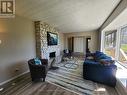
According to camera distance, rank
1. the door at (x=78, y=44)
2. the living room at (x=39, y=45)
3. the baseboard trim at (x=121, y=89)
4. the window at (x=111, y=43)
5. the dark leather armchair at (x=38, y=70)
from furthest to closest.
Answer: the door at (x=78, y=44)
the window at (x=111, y=43)
the dark leather armchair at (x=38, y=70)
the living room at (x=39, y=45)
the baseboard trim at (x=121, y=89)

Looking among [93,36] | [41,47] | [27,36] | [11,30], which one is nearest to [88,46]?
[93,36]

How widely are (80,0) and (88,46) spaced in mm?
6760

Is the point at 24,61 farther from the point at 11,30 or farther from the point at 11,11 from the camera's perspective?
the point at 11,11

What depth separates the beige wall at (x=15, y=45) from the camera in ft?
10.6

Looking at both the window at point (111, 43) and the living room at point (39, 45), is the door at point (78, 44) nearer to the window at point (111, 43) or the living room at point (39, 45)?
the window at point (111, 43)

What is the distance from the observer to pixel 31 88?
9.90ft

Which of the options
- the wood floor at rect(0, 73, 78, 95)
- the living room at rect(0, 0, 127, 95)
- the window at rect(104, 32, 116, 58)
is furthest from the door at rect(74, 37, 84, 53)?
the wood floor at rect(0, 73, 78, 95)

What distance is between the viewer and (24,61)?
4.24 meters

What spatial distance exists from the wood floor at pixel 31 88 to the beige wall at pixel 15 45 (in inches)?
16.4

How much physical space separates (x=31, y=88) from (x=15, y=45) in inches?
67.8

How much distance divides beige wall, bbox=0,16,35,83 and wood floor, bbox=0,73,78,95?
16.4 inches

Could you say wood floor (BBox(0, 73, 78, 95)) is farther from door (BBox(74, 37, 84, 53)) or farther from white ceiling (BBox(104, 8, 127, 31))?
door (BBox(74, 37, 84, 53))

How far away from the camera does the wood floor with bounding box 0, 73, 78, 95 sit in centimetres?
275

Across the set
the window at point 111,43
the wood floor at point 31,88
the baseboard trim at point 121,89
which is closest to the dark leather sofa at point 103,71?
the baseboard trim at point 121,89
